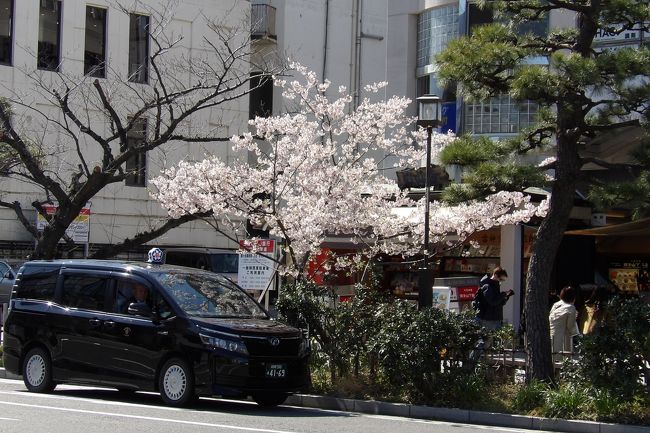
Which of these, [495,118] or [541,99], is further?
[495,118]

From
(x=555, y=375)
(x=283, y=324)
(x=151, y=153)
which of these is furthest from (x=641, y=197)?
(x=151, y=153)

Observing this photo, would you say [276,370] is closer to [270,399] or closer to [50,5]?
[270,399]

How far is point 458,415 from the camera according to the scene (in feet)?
42.8

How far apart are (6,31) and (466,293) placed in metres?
19.9

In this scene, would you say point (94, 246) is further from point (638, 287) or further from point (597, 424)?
point (597, 424)

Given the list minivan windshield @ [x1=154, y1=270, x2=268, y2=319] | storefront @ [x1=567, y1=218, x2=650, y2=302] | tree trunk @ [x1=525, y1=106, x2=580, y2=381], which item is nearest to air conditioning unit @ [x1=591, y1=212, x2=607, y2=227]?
storefront @ [x1=567, y1=218, x2=650, y2=302]

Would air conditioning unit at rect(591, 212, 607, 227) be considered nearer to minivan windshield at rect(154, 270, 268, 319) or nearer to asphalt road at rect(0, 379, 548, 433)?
minivan windshield at rect(154, 270, 268, 319)

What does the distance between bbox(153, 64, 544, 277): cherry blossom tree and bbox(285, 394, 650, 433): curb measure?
425cm

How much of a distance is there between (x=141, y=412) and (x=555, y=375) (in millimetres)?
5730

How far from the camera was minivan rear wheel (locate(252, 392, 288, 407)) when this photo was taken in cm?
1374

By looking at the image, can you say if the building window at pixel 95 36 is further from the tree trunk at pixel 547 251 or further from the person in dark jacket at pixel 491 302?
the tree trunk at pixel 547 251

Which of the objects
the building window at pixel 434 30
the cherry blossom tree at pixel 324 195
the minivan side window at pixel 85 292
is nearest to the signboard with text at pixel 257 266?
the cherry blossom tree at pixel 324 195

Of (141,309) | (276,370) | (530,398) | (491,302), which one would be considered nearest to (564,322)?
(491,302)

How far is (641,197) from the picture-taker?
42.8ft
